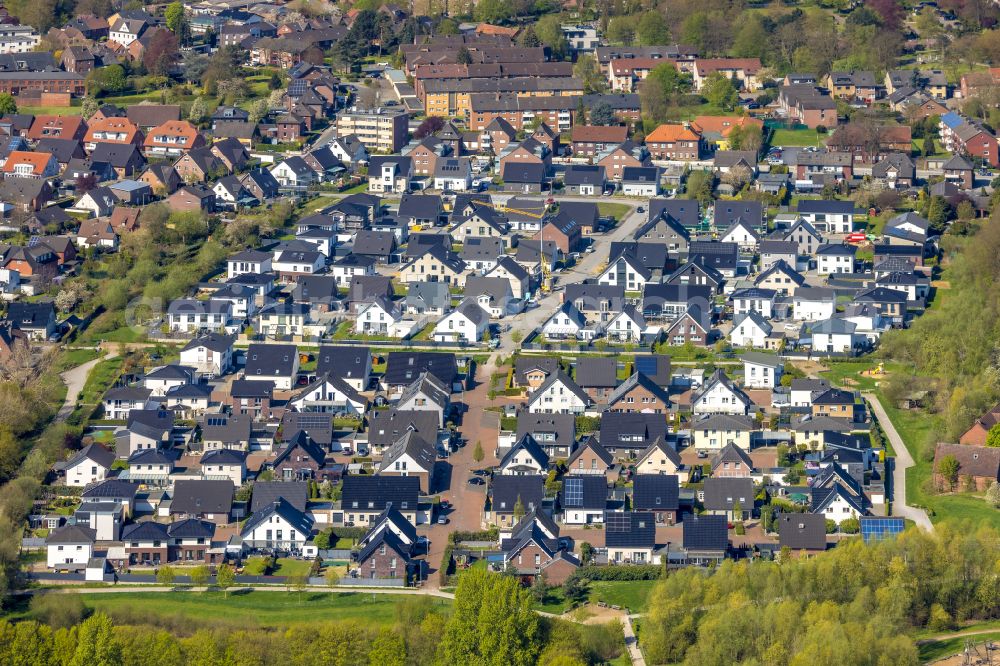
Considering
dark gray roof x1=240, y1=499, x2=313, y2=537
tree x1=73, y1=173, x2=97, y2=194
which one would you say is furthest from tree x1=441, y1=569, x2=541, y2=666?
tree x1=73, y1=173, x2=97, y2=194

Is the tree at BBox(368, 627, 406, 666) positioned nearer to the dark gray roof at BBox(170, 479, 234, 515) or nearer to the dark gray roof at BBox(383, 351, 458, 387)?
the dark gray roof at BBox(170, 479, 234, 515)

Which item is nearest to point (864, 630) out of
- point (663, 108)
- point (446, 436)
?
point (446, 436)

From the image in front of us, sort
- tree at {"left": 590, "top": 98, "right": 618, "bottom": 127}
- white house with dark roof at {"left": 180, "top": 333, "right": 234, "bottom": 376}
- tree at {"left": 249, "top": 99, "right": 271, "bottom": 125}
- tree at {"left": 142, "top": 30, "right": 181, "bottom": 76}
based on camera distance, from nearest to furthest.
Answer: white house with dark roof at {"left": 180, "top": 333, "right": 234, "bottom": 376}
tree at {"left": 249, "top": 99, "right": 271, "bottom": 125}
tree at {"left": 590, "top": 98, "right": 618, "bottom": 127}
tree at {"left": 142, "top": 30, "right": 181, "bottom": 76}

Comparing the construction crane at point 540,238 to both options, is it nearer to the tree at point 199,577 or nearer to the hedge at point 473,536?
the hedge at point 473,536

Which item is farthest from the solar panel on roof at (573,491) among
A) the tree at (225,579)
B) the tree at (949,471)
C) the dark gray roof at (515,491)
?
the tree at (949,471)

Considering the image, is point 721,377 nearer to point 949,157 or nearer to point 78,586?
point 78,586

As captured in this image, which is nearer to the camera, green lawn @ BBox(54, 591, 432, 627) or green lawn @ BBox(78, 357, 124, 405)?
green lawn @ BBox(54, 591, 432, 627)

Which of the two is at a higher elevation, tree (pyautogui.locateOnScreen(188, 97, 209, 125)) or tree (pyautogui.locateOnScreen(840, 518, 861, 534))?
tree (pyautogui.locateOnScreen(188, 97, 209, 125))
